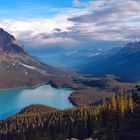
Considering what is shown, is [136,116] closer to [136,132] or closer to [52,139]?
[136,132]

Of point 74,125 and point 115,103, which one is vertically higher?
point 115,103

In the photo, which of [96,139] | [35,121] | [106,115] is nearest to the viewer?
[96,139]

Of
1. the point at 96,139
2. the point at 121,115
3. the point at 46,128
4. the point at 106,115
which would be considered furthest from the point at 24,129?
the point at 96,139

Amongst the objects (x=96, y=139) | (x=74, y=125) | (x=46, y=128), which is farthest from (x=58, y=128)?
(x=96, y=139)

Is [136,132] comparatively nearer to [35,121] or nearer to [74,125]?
[74,125]

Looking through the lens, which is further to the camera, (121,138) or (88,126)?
(88,126)

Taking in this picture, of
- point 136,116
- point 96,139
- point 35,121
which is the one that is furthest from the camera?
point 35,121

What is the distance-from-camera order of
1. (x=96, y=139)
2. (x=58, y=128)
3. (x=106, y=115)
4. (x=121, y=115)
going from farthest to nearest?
(x=58, y=128) < (x=106, y=115) < (x=121, y=115) < (x=96, y=139)

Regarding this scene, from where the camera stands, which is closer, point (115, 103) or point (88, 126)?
point (115, 103)

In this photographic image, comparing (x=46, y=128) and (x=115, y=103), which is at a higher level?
(x=115, y=103)
